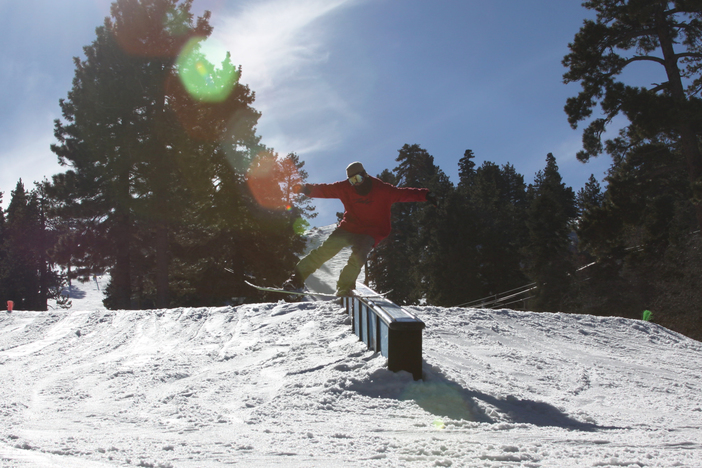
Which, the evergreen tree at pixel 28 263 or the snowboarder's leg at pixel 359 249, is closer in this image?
the snowboarder's leg at pixel 359 249

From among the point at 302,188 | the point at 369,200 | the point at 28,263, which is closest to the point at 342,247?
the point at 369,200

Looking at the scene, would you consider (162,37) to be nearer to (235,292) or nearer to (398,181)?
(235,292)

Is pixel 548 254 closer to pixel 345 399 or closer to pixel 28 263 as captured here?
pixel 345 399

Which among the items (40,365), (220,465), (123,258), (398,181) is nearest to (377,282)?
(398,181)

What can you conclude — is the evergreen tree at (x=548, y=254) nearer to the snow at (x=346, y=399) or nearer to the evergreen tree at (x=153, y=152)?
the evergreen tree at (x=153, y=152)

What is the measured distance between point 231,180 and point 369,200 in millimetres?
20954

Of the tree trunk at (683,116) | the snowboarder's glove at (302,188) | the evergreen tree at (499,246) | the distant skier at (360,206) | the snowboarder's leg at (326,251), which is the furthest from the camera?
the evergreen tree at (499,246)

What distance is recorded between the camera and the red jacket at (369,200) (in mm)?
5805

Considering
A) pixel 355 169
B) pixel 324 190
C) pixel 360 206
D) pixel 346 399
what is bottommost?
pixel 346 399

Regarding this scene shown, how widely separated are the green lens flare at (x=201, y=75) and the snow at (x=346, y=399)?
17917 millimetres

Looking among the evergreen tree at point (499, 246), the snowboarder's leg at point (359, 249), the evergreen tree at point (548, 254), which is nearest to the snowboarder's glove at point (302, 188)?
the snowboarder's leg at point (359, 249)

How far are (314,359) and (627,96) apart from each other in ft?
54.3

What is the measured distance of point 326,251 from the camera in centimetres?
618

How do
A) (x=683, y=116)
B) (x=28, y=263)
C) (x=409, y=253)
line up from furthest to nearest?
1. (x=409, y=253)
2. (x=28, y=263)
3. (x=683, y=116)
